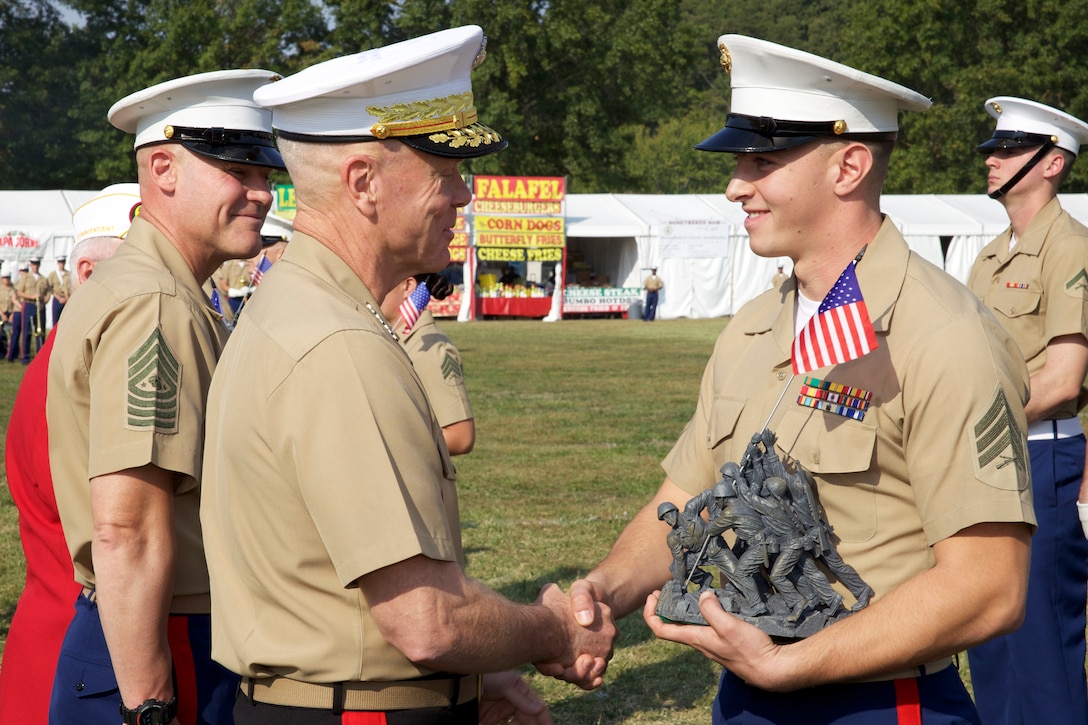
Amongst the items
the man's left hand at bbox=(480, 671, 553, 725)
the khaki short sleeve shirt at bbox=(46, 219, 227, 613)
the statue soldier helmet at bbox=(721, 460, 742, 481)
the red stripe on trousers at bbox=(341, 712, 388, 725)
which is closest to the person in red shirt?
the khaki short sleeve shirt at bbox=(46, 219, 227, 613)

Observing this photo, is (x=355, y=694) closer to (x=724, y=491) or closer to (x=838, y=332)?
(x=724, y=491)

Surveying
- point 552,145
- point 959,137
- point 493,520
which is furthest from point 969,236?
point 493,520

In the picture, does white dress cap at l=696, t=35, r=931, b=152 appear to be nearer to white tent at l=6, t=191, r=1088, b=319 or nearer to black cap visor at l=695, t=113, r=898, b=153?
black cap visor at l=695, t=113, r=898, b=153

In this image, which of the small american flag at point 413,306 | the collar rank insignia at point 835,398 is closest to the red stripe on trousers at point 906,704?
the collar rank insignia at point 835,398

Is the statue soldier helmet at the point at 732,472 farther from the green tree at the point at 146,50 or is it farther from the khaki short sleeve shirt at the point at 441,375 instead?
the green tree at the point at 146,50

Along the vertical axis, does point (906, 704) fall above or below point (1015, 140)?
below

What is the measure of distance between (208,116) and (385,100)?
4.21 feet

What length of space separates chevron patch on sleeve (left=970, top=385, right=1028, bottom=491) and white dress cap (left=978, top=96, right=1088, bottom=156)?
10.8 feet

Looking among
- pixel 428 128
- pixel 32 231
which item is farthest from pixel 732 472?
pixel 32 231

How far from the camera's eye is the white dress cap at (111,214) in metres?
4.59

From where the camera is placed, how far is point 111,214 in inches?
183

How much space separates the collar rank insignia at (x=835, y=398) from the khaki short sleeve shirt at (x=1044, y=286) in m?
2.77

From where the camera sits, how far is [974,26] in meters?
54.8

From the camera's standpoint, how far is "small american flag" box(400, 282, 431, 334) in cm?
637
